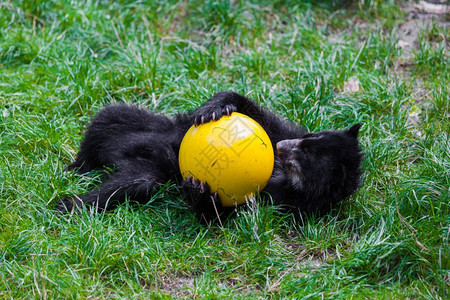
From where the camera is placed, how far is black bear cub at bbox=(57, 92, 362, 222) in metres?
4.82

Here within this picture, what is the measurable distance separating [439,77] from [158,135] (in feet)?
11.6

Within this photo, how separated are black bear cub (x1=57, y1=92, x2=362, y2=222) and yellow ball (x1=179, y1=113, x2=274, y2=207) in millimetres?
129

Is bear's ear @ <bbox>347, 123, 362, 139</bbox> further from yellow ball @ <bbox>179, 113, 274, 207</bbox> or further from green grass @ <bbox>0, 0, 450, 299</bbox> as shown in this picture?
Result: yellow ball @ <bbox>179, 113, 274, 207</bbox>

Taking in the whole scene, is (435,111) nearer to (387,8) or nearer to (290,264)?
(387,8)

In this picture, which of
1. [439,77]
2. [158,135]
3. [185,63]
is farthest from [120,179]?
[439,77]

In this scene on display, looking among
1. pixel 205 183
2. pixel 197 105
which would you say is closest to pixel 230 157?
pixel 205 183

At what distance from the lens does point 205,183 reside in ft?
14.8

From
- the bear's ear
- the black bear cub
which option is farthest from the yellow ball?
the bear's ear

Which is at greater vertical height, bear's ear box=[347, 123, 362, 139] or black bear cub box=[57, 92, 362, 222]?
bear's ear box=[347, 123, 362, 139]

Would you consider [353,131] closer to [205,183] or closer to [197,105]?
[205,183]

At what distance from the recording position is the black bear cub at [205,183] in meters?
4.82

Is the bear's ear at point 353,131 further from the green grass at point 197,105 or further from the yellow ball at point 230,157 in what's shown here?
the yellow ball at point 230,157

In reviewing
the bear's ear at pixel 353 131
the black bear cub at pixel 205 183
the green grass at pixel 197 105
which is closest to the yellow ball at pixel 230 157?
the black bear cub at pixel 205 183

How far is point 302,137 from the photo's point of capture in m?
5.14
